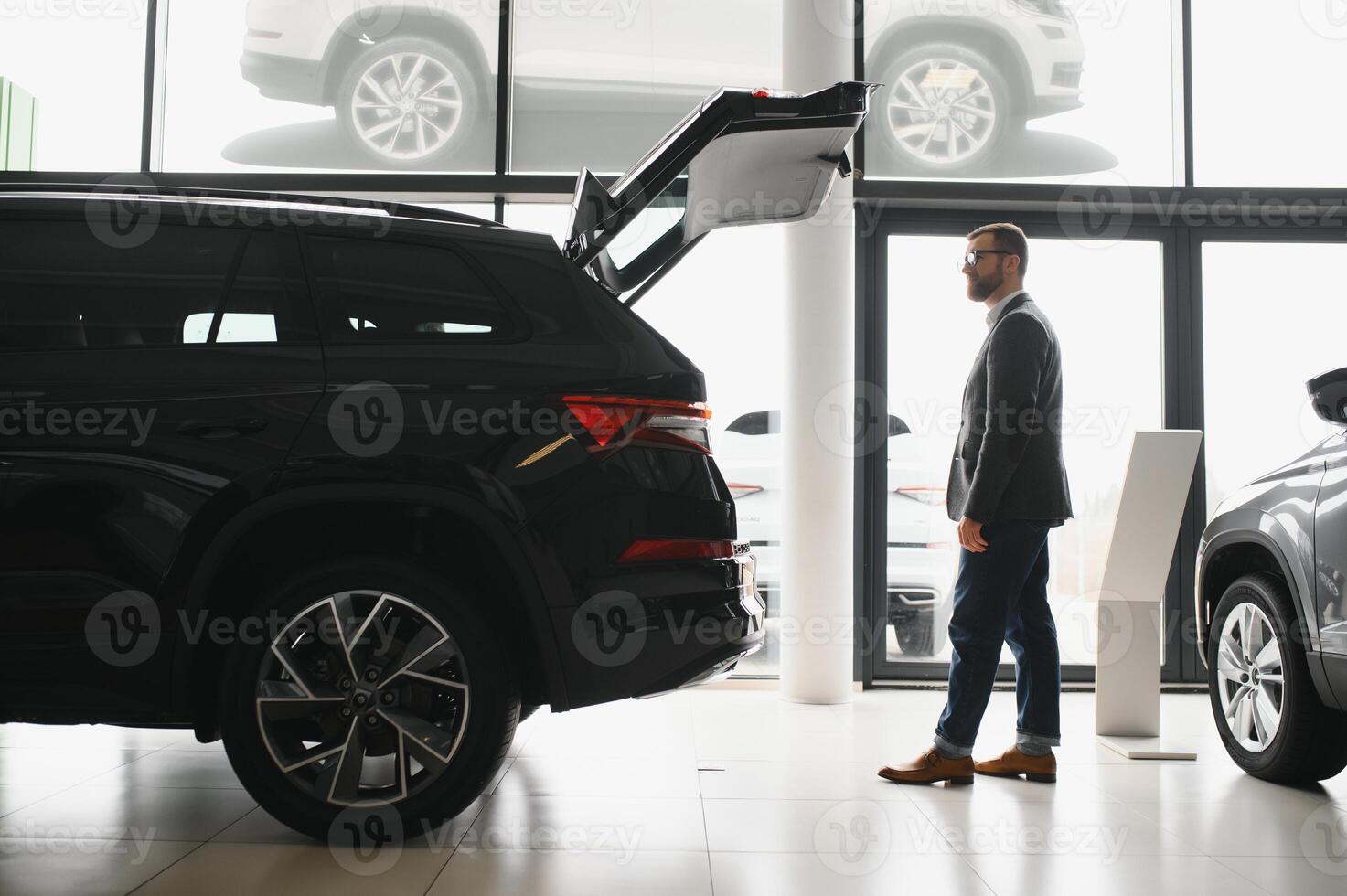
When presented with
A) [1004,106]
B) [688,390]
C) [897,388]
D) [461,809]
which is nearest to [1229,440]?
[897,388]

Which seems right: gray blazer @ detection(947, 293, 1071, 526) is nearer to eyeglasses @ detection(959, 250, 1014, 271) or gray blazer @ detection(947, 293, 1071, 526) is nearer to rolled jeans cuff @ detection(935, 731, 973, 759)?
eyeglasses @ detection(959, 250, 1014, 271)

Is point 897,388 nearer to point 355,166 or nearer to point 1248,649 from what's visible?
point 1248,649

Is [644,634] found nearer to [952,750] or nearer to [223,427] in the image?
[223,427]

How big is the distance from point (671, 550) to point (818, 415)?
2.64 meters

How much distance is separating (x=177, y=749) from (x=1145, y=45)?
5940 mm

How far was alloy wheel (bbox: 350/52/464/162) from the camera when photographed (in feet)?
18.4

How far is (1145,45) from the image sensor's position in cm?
576

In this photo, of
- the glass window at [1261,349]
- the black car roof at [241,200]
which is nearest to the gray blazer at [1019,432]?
the black car roof at [241,200]

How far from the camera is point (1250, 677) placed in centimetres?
351

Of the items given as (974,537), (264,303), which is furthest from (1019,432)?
(264,303)

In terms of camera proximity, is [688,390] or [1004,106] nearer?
[688,390]

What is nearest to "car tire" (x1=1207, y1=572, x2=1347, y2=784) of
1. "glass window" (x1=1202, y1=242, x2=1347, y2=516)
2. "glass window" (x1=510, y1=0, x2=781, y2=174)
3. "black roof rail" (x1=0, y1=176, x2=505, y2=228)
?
"glass window" (x1=1202, y1=242, x2=1347, y2=516)

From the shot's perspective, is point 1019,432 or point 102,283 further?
point 1019,432

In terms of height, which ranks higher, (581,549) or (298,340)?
(298,340)
